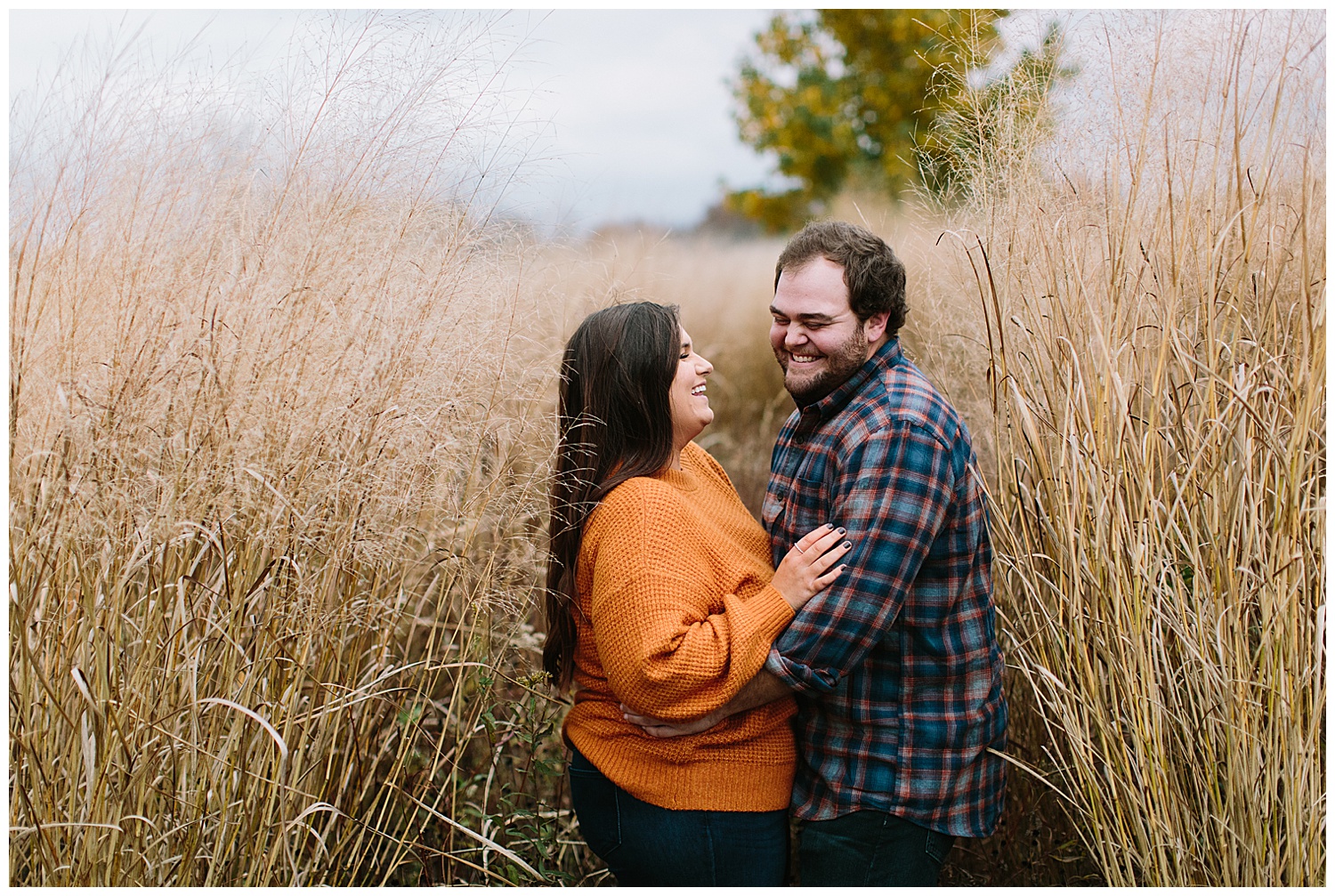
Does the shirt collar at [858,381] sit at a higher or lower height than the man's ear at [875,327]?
lower

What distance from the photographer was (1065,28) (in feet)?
6.51

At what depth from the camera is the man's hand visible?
168cm

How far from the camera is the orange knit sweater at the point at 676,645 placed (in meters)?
1.61

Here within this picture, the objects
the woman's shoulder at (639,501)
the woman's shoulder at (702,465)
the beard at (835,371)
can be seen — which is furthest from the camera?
the woman's shoulder at (702,465)

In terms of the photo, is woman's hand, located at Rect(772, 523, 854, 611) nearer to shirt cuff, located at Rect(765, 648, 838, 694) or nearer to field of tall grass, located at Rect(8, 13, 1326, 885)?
shirt cuff, located at Rect(765, 648, 838, 694)

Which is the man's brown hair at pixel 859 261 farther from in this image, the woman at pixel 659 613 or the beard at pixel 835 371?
the woman at pixel 659 613

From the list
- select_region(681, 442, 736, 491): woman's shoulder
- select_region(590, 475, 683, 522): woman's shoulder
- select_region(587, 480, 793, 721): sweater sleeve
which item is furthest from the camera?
select_region(681, 442, 736, 491): woman's shoulder

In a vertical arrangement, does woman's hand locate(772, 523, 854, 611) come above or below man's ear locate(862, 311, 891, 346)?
below

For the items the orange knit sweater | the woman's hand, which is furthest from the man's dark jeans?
the woman's hand

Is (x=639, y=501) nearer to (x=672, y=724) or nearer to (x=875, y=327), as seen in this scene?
(x=672, y=724)

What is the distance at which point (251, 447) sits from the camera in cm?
173

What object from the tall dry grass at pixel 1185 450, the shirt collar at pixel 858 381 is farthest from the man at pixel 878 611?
the tall dry grass at pixel 1185 450

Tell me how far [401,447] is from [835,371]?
87 cm

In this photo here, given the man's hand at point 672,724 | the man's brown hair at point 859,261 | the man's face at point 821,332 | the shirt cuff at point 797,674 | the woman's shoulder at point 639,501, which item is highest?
the man's brown hair at point 859,261
